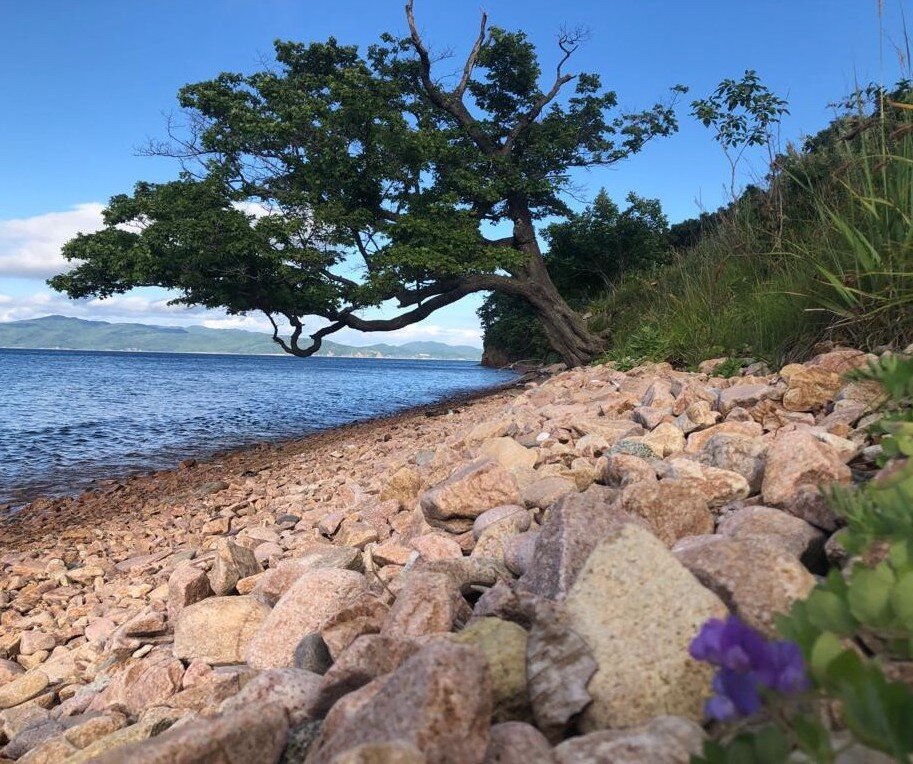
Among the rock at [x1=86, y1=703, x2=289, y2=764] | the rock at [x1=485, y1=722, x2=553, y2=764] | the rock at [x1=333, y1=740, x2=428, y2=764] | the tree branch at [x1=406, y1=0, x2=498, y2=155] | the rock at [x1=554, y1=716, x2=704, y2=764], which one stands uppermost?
the tree branch at [x1=406, y1=0, x2=498, y2=155]

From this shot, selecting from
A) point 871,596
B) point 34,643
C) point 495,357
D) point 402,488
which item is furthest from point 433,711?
point 495,357

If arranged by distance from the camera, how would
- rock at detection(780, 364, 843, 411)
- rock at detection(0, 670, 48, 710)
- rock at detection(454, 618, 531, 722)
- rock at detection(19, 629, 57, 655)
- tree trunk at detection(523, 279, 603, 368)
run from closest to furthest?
rock at detection(454, 618, 531, 722) < rock at detection(0, 670, 48, 710) < rock at detection(780, 364, 843, 411) < rock at detection(19, 629, 57, 655) < tree trunk at detection(523, 279, 603, 368)

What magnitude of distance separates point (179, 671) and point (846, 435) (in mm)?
2914

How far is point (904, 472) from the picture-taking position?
4.77 ft

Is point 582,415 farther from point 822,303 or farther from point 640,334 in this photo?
point 640,334

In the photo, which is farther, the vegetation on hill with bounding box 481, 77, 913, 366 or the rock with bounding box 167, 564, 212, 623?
the vegetation on hill with bounding box 481, 77, 913, 366

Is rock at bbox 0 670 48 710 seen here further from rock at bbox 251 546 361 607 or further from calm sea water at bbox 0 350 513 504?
calm sea water at bbox 0 350 513 504

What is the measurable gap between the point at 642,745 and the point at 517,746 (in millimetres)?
225

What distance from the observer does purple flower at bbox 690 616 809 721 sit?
2.52ft

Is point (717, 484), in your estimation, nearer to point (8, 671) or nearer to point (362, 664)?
point (362, 664)

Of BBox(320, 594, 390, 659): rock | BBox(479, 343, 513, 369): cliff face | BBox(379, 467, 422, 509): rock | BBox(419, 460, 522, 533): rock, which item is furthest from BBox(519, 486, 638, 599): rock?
BBox(479, 343, 513, 369): cliff face

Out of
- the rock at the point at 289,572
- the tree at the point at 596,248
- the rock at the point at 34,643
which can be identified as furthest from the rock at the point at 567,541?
the tree at the point at 596,248

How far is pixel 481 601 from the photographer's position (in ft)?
5.99

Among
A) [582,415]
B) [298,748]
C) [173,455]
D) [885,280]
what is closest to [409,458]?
[582,415]
